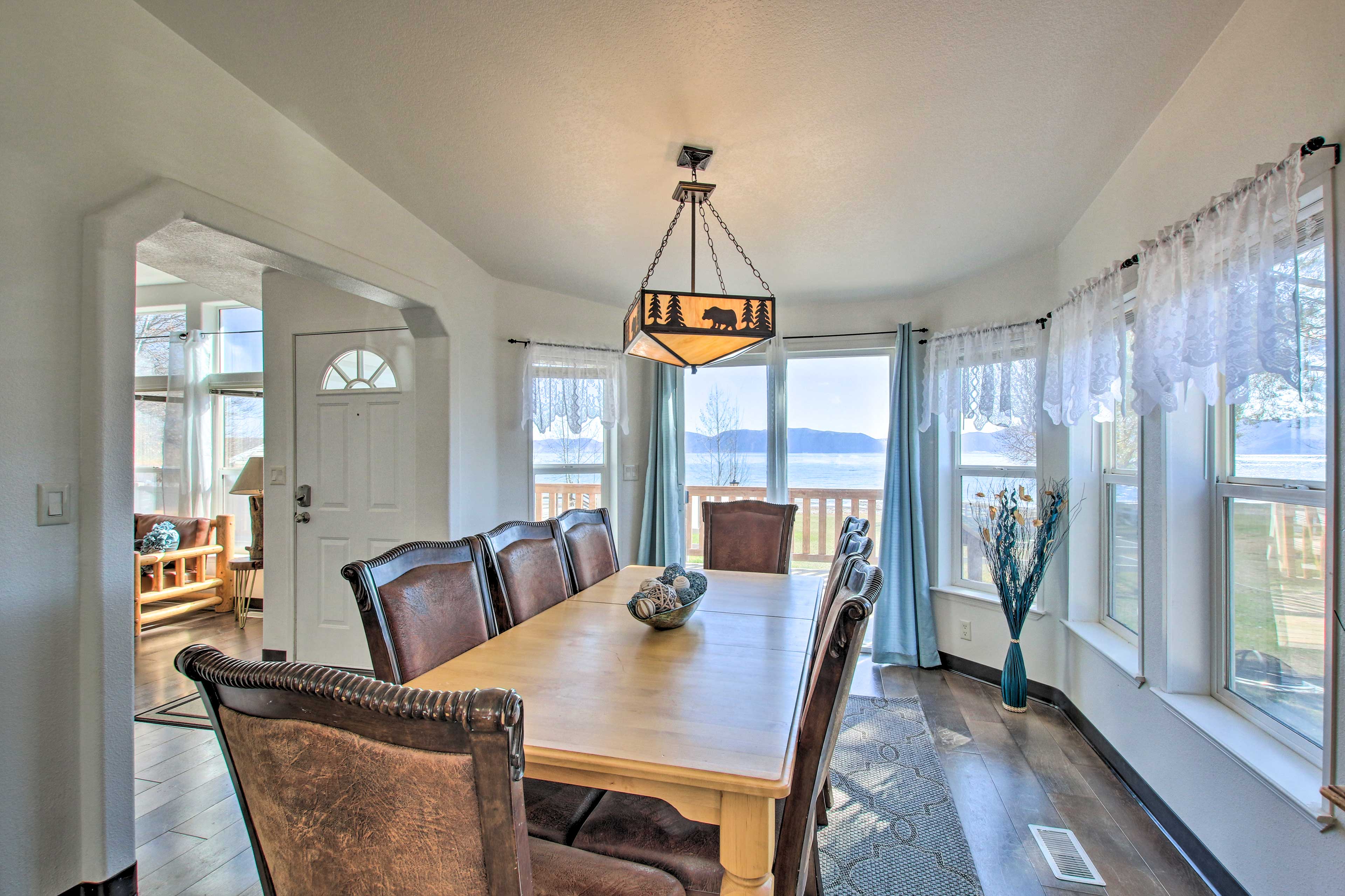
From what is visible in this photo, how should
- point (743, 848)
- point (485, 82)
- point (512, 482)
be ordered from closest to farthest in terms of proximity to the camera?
point (743, 848)
point (485, 82)
point (512, 482)

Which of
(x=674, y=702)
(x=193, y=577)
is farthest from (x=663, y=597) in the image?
(x=193, y=577)

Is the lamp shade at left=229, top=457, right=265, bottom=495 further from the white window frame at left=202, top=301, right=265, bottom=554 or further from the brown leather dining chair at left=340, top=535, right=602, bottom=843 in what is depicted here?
the brown leather dining chair at left=340, top=535, right=602, bottom=843

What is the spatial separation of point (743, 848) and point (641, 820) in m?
0.35

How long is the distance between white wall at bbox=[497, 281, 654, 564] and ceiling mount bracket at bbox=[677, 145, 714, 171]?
1963mm

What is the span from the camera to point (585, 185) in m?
2.41

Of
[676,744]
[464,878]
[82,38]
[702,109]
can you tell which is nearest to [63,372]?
[82,38]

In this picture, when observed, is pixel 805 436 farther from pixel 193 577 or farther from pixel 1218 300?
pixel 193 577

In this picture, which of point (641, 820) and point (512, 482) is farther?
point (512, 482)

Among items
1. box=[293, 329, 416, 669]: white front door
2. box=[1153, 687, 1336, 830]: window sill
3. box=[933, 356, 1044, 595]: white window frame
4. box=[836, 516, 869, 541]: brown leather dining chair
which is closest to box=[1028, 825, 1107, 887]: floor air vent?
box=[1153, 687, 1336, 830]: window sill

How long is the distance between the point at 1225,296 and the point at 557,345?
326 cm

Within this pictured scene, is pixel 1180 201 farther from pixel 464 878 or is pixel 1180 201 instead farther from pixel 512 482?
pixel 512 482

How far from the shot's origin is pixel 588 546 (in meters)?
2.76

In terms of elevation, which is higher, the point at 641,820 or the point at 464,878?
the point at 464,878

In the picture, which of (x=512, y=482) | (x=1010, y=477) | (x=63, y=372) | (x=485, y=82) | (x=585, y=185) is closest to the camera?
(x=63, y=372)
